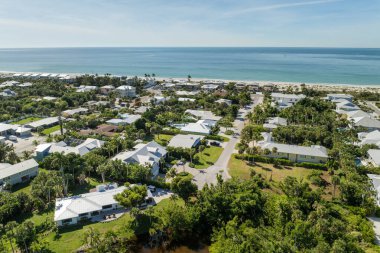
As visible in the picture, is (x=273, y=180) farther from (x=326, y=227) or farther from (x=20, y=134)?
(x=20, y=134)

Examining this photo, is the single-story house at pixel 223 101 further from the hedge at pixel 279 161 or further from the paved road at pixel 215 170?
the hedge at pixel 279 161

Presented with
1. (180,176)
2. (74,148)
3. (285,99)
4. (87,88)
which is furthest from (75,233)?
(87,88)

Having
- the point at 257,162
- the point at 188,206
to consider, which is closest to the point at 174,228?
the point at 188,206

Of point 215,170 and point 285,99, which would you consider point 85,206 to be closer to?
point 215,170

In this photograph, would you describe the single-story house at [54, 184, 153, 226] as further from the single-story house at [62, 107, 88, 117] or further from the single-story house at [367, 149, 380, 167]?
the single-story house at [62, 107, 88, 117]

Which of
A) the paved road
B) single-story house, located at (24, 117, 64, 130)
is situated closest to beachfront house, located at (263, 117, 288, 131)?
the paved road
